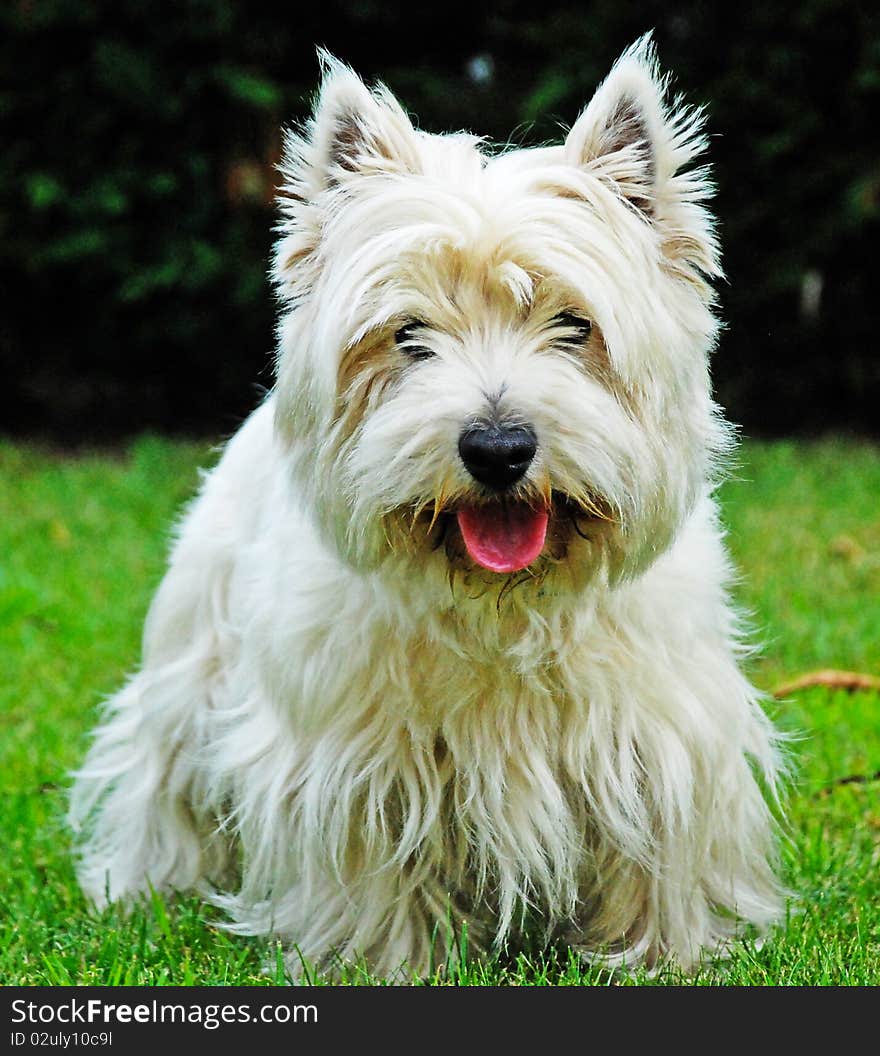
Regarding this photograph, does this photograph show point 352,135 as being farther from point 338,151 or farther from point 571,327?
point 571,327

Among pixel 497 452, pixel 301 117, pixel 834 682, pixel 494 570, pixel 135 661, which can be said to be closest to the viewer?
pixel 497 452

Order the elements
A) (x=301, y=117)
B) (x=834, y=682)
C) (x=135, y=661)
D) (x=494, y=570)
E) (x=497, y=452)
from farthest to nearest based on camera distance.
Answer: (x=301, y=117), (x=135, y=661), (x=834, y=682), (x=494, y=570), (x=497, y=452)

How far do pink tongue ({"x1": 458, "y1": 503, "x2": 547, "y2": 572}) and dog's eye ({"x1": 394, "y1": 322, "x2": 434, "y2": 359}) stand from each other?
11.8 inches

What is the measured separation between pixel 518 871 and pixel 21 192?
281 inches

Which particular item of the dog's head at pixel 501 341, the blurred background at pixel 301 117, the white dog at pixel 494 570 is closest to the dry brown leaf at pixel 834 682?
the white dog at pixel 494 570

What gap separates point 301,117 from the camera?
890 cm

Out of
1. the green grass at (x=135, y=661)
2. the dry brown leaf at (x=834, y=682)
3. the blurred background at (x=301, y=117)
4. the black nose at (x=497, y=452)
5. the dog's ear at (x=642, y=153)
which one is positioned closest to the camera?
the black nose at (x=497, y=452)

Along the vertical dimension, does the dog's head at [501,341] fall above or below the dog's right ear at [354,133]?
below

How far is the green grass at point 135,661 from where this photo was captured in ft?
9.61

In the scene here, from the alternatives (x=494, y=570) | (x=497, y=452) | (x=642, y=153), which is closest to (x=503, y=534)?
(x=494, y=570)

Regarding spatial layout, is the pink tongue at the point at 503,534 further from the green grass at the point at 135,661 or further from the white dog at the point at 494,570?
the green grass at the point at 135,661

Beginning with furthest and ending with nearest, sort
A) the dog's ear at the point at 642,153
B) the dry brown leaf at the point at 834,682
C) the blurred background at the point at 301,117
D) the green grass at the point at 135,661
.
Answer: the blurred background at the point at 301,117
the dry brown leaf at the point at 834,682
the green grass at the point at 135,661
the dog's ear at the point at 642,153

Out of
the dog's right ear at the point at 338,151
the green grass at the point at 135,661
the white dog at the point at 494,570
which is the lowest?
the green grass at the point at 135,661

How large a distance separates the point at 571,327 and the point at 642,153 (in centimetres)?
39
